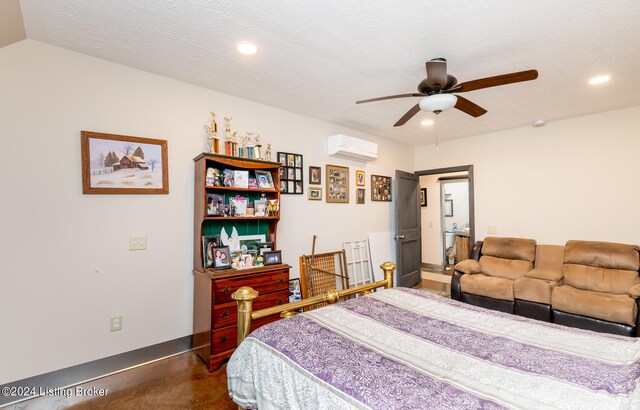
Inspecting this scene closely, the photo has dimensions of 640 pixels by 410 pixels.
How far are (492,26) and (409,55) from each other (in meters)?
0.59

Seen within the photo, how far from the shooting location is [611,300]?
115 inches

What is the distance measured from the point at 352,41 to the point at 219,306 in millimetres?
2441

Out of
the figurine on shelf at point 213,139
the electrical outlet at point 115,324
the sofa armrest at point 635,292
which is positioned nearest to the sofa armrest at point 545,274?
the sofa armrest at point 635,292

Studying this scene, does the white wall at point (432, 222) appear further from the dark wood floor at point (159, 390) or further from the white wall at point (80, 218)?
the dark wood floor at point (159, 390)

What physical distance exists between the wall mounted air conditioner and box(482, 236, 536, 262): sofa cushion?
7.07 feet

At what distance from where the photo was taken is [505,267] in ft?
13.0

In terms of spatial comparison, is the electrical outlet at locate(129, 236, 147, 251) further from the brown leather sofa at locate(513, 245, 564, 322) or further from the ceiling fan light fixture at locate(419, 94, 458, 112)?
the brown leather sofa at locate(513, 245, 564, 322)

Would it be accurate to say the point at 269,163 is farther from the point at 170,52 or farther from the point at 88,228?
the point at 88,228

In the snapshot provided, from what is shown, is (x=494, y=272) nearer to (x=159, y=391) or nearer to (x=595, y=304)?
(x=595, y=304)

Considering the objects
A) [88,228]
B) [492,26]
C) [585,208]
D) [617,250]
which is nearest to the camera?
[492,26]

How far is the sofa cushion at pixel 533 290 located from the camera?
333 centimetres

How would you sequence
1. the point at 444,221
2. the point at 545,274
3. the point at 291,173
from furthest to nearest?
the point at 444,221 < the point at 291,173 < the point at 545,274

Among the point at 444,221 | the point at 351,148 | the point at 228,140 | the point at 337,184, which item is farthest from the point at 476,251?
the point at 228,140

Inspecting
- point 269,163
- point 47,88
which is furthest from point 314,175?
point 47,88
